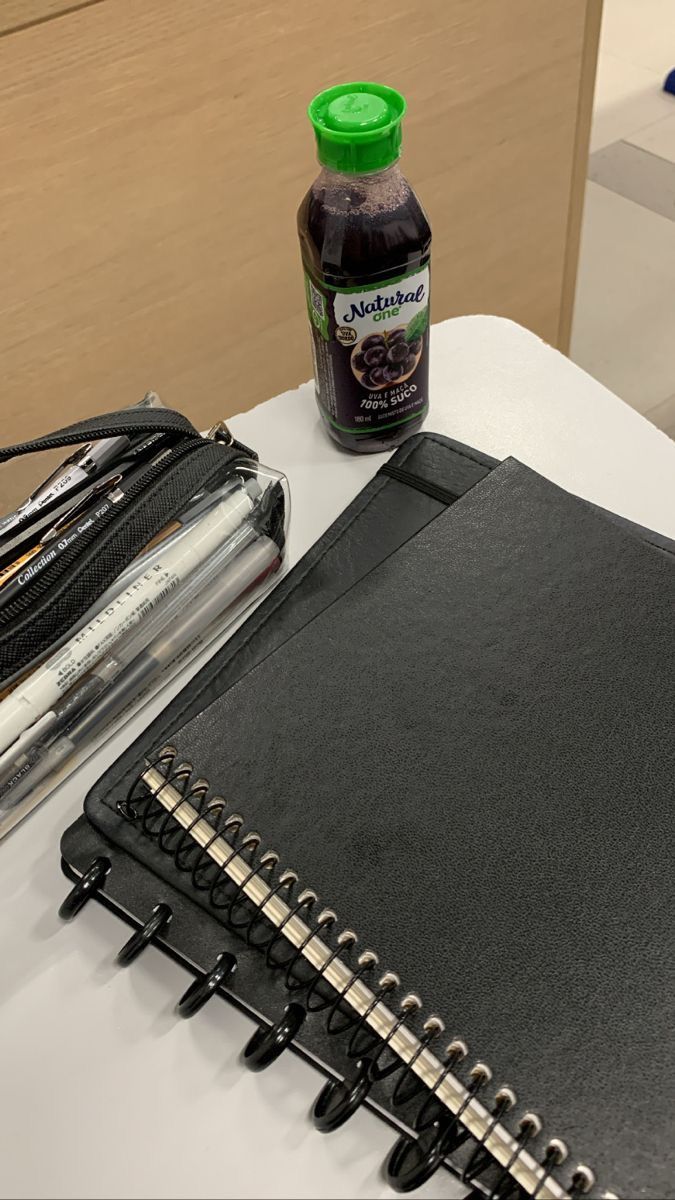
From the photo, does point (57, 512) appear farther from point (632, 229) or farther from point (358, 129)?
point (632, 229)

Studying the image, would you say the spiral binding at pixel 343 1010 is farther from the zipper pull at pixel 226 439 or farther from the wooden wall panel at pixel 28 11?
the wooden wall panel at pixel 28 11

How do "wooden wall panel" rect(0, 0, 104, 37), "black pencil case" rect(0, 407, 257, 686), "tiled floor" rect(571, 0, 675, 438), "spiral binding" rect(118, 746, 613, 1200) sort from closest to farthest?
1. "spiral binding" rect(118, 746, 613, 1200)
2. "black pencil case" rect(0, 407, 257, 686)
3. "wooden wall panel" rect(0, 0, 104, 37)
4. "tiled floor" rect(571, 0, 675, 438)

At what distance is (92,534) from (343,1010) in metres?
0.25

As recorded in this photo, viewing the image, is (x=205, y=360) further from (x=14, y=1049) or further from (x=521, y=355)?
(x=14, y=1049)

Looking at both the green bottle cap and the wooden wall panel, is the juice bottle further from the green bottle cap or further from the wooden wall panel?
the wooden wall panel

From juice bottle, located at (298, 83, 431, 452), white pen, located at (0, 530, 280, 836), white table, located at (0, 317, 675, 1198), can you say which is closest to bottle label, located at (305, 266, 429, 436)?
juice bottle, located at (298, 83, 431, 452)

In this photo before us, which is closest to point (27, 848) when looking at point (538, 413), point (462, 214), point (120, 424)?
point (120, 424)

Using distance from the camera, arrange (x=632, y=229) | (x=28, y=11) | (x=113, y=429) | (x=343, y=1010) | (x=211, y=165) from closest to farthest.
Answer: (x=343, y=1010), (x=113, y=429), (x=28, y=11), (x=211, y=165), (x=632, y=229)

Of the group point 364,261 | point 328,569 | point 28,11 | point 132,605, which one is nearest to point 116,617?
point 132,605

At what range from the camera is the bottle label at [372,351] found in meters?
0.52

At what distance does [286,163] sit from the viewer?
0.84 metres

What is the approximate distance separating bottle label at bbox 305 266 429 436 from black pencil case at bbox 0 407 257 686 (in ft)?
0.25

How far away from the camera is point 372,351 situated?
0.54 metres

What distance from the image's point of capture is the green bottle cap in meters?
0.46
